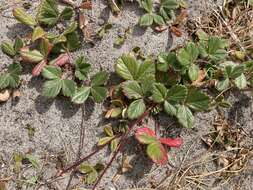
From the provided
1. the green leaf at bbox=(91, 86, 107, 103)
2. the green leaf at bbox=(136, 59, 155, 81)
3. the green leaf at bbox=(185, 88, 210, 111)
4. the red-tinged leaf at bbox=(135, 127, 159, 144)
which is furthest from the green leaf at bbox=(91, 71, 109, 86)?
the green leaf at bbox=(185, 88, 210, 111)

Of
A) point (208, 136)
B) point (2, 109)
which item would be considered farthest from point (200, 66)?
point (2, 109)

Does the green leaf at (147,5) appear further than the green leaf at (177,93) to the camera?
Yes

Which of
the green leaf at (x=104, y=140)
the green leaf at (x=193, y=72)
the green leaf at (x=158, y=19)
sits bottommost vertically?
the green leaf at (x=104, y=140)

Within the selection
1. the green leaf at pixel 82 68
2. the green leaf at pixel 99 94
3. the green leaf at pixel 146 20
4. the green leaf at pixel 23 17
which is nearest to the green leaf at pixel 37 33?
the green leaf at pixel 23 17

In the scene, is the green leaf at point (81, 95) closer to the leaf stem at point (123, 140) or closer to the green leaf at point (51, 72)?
the green leaf at point (51, 72)

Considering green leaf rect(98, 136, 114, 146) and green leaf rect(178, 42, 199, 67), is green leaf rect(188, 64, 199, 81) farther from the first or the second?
green leaf rect(98, 136, 114, 146)

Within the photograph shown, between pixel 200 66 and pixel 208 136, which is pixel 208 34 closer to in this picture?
pixel 200 66

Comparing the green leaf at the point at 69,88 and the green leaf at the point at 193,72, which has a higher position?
the green leaf at the point at 69,88
